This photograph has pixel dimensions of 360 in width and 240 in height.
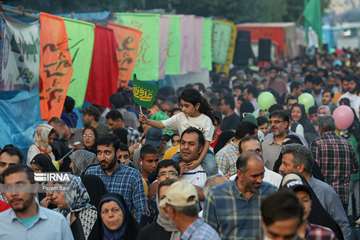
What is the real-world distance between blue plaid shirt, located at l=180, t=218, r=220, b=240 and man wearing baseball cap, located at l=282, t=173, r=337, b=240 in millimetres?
541

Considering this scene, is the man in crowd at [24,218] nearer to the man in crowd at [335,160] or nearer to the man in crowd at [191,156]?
the man in crowd at [191,156]

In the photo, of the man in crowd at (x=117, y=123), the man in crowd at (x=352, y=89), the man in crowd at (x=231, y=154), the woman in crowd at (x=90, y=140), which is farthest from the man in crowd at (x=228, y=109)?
the man in crowd at (x=231, y=154)

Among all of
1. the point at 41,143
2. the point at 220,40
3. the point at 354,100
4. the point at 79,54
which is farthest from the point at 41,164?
the point at 220,40

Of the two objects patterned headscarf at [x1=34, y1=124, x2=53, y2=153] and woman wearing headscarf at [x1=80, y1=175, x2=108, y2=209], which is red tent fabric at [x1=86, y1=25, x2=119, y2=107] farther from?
woman wearing headscarf at [x1=80, y1=175, x2=108, y2=209]

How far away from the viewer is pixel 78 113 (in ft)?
63.4

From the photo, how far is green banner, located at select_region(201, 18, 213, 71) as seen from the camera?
34.0 metres

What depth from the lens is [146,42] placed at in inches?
992

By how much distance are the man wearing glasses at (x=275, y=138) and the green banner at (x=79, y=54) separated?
16.3ft

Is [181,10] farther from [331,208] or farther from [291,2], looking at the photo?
[331,208]

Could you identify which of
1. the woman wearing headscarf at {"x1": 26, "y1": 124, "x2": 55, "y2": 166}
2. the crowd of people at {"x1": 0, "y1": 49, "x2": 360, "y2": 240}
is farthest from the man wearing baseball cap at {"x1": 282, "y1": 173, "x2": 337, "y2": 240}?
the woman wearing headscarf at {"x1": 26, "y1": 124, "x2": 55, "y2": 166}

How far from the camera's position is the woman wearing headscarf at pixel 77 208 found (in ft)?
31.7

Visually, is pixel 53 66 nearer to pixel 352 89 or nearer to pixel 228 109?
pixel 228 109

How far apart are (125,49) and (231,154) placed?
1040 centimetres

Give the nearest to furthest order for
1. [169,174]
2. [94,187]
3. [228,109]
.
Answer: [169,174]
[94,187]
[228,109]
